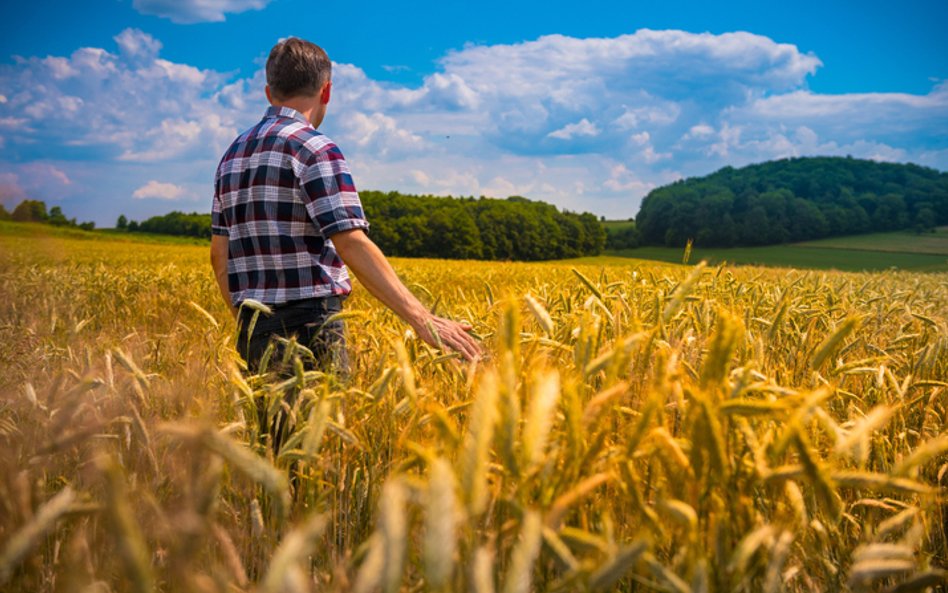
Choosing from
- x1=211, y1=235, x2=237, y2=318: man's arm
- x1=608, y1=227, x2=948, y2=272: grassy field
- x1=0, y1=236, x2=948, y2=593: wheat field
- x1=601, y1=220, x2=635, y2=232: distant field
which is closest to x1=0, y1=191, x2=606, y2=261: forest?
x1=601, y1=220, x2=635, y2=232: distant field

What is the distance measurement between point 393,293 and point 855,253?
58639mm

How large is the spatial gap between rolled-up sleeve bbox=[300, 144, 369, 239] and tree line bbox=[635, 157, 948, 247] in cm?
6645

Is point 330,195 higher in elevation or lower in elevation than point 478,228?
lower

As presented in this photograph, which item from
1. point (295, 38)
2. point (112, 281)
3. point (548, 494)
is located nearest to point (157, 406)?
point (548, 494)

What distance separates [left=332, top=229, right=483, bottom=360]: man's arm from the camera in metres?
2.02

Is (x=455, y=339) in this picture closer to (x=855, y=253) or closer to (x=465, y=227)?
(x=855, y=253)

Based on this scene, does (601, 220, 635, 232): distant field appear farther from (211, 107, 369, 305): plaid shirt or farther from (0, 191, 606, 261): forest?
(211, 107, 369, 305): plaid shirt

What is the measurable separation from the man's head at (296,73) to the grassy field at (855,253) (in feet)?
134

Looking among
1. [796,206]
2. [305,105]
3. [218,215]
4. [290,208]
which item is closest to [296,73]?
[305,105]

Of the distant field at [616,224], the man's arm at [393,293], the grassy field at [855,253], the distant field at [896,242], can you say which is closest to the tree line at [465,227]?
the distant field at [616,224]

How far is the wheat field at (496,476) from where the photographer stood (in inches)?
27.7

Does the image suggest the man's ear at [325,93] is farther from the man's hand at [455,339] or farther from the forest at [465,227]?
the forest at [465,227]

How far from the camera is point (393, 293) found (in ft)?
7.72

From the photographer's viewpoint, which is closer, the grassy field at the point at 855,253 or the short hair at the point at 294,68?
the short hair at the point at 294,68
